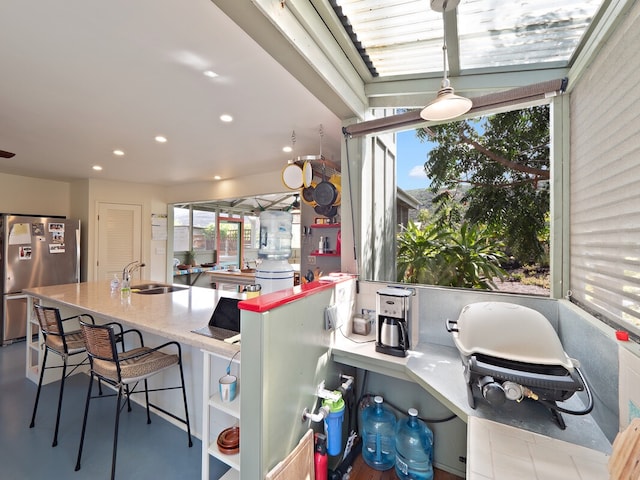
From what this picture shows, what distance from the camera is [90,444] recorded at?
186cm

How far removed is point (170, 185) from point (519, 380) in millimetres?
5784

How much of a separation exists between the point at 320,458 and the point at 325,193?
1.93 metres

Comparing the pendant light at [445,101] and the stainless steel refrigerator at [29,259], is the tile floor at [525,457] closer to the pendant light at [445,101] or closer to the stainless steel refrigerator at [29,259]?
the pendant light at [445,101]

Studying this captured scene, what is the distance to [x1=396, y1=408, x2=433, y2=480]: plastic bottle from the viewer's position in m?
1.64

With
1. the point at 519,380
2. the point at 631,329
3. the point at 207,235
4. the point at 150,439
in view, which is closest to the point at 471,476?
the point at 519,380

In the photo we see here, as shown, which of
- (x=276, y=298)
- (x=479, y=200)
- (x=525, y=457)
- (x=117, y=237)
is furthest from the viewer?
(x=117, y=237)

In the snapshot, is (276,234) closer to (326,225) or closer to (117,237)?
(326,225)

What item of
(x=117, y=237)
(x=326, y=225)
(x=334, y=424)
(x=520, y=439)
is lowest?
(x=334, y=424)

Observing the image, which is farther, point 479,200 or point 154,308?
point 479,200

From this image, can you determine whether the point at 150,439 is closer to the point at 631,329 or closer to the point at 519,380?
the point at 519,380

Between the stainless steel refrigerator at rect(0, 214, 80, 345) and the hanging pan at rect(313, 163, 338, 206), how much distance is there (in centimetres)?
410

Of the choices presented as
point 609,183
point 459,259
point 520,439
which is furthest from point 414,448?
point 609,183

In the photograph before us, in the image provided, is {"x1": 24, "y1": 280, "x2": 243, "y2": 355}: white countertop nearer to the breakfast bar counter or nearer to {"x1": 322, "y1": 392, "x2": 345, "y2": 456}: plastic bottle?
the breakfast bar counter

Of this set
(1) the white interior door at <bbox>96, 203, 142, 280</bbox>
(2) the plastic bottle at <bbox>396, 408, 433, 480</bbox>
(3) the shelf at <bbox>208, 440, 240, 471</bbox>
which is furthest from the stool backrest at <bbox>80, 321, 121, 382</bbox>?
(1) the white interior door at <bbox>96, 203, 142, 280</bbox>
